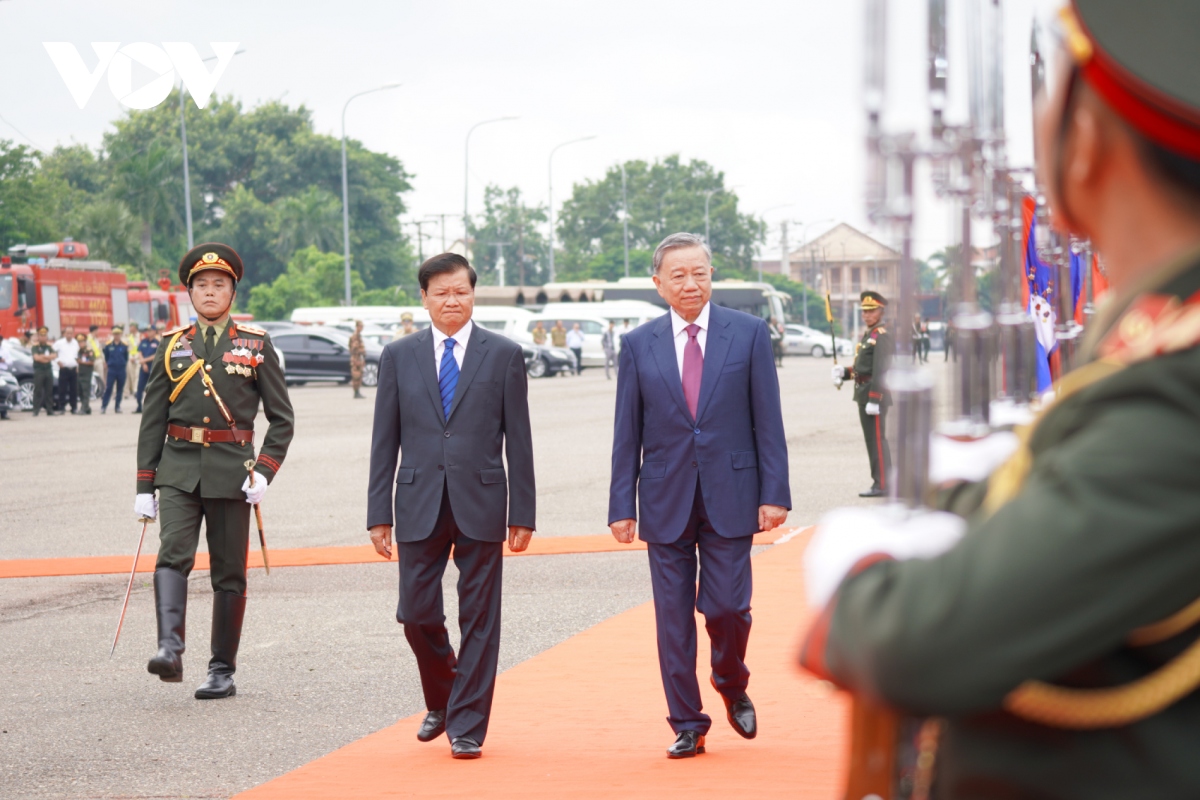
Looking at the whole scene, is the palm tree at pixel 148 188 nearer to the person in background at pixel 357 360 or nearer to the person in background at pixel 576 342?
the person in background at pixel 576 342

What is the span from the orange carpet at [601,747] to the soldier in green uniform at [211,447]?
1184 mm

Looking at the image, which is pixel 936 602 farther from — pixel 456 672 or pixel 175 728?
pixel 175 728

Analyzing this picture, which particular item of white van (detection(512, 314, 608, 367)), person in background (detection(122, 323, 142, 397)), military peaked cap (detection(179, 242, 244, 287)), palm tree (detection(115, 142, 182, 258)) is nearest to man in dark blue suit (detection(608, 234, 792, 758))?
military peaked cap (detection(179, 242, 244, 287))

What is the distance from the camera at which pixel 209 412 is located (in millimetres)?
6480

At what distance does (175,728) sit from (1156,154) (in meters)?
5.23

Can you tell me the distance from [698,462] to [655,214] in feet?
348

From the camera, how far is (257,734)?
18.5 ft

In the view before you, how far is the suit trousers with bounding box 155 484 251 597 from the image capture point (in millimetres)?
6285

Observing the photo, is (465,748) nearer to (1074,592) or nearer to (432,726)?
(432,726)

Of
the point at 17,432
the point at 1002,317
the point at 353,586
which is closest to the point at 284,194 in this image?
the point at 17,432

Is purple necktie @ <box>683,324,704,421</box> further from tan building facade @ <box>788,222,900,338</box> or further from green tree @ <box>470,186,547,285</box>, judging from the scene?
green tree @ <box>470,186,547,285</box>

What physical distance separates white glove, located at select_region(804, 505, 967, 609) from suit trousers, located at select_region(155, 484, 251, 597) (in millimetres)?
5271

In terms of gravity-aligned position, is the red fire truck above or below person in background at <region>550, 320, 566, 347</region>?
above

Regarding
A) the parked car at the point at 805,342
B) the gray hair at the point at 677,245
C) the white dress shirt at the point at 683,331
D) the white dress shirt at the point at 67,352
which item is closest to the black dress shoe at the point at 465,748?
the white dress shirt at the point at 683,331
